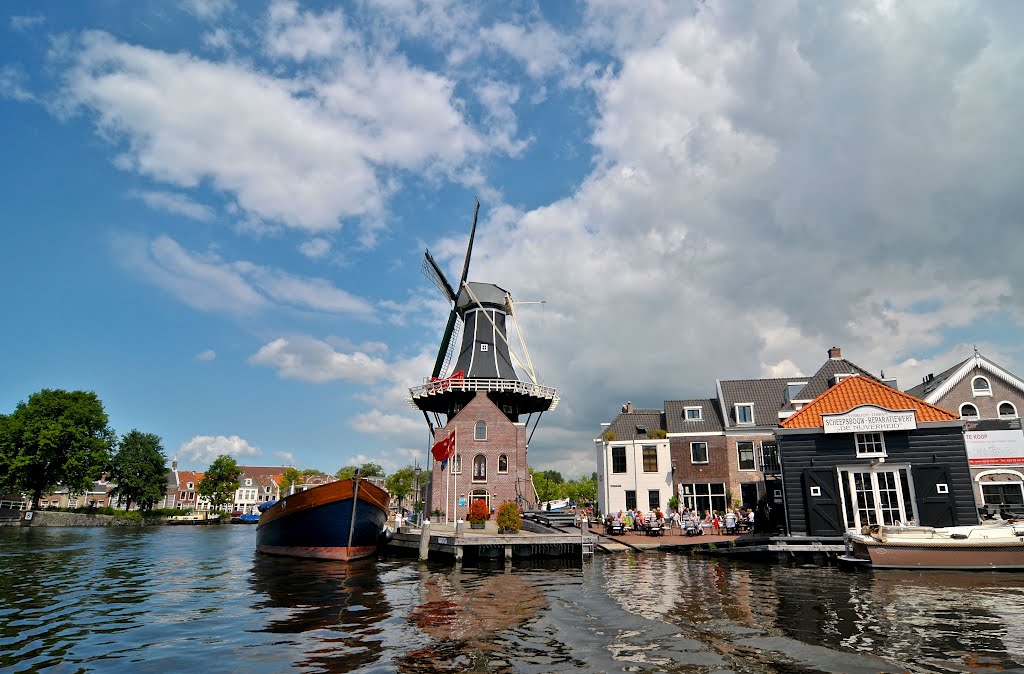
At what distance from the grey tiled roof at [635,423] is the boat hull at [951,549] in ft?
63.6

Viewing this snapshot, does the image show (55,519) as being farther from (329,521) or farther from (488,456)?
(329,521)

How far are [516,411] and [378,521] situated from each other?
14.2m

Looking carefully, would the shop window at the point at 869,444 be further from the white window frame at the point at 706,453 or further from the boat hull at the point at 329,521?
the boat hull at the point at 329,521

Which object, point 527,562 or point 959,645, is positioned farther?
point 527,562

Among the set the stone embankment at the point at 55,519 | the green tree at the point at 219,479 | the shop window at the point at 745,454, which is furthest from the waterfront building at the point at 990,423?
the green tree at the point at 219,479

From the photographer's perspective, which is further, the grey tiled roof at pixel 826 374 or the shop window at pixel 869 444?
the grey tiled roof at pixel 826 374

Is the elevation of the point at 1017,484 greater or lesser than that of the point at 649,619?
greater

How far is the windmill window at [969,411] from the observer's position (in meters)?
32.8

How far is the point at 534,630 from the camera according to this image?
1128 centimetres

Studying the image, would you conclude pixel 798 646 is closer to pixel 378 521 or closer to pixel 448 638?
pixel 448 638

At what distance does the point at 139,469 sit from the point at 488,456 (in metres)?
55.2

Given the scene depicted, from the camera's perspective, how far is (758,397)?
37500 mm

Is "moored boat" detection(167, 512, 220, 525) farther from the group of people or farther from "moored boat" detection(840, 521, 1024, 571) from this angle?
"moored boat" detection(840, 521, 1024, 571)

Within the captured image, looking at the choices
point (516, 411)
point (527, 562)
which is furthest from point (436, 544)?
point (516, 411)
